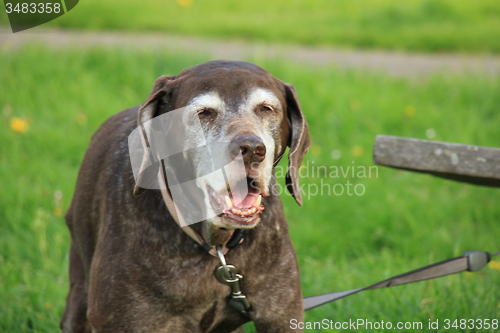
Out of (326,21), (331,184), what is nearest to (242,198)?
(331,184)

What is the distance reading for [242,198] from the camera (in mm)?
2121

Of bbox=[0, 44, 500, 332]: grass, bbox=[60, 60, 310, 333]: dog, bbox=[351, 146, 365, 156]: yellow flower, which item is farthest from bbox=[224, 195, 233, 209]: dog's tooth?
bbox=[351, 146, 365, 156]: yellow flower

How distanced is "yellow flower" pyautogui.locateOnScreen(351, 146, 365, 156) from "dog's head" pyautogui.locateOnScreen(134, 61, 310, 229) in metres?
2.85

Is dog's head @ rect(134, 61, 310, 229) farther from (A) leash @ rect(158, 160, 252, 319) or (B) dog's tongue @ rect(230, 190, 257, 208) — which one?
(A) leash @ rect(158, 160, 252, 319)

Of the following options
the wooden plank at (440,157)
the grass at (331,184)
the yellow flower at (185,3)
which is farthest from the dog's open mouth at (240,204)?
the yellow flower at (185,3)

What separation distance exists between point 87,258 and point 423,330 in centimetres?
186

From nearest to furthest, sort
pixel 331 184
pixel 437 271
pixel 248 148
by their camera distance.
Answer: pixel 248 148
pixel 437 271
pixel 331 184

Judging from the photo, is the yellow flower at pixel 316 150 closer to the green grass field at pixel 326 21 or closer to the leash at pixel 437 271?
the leash at pixel 437 271

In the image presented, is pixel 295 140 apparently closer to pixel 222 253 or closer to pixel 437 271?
pixel 222 253

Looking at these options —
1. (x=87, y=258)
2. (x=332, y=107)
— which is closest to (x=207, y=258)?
(x=87, y=258)

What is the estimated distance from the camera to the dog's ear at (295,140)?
7.72 ft

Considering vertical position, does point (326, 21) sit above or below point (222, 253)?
below

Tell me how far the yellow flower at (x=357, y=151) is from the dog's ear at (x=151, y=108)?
10.2 ft

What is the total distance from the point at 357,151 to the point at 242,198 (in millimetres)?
3244
